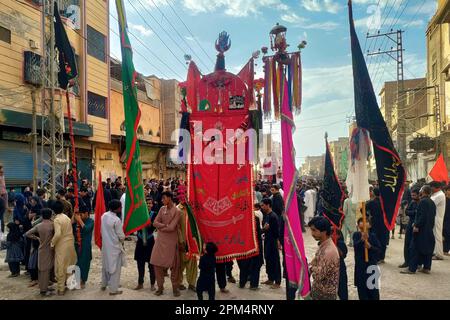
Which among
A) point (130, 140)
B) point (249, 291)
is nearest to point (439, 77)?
point (249, 291)

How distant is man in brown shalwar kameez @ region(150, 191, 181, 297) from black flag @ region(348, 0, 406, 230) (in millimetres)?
3097

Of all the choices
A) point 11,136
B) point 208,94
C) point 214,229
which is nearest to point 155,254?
point 214,229

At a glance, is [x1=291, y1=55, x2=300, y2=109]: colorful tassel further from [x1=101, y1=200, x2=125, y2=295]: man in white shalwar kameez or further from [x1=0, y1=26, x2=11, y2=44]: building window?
[x1=0, y1=26, x2=11, y2=44]: building window

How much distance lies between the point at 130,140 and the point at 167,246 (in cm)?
183

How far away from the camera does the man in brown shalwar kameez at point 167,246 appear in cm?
557

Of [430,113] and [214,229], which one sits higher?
[430,113]

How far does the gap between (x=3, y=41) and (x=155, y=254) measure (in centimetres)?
1201

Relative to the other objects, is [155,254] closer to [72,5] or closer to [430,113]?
[72,5]

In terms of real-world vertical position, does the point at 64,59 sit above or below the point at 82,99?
below

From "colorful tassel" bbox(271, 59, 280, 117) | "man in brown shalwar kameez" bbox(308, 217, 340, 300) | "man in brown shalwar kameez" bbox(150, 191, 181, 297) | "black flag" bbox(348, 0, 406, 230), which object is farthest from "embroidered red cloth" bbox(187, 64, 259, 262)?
"man in brown shalwar kameez" bbox(308, 217, 340, 300)

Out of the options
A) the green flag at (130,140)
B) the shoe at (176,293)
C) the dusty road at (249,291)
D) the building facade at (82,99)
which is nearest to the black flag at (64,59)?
the green flag at (130,140)

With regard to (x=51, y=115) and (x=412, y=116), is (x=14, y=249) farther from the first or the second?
(x=412, y=116)

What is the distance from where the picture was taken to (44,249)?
560 centimetres
